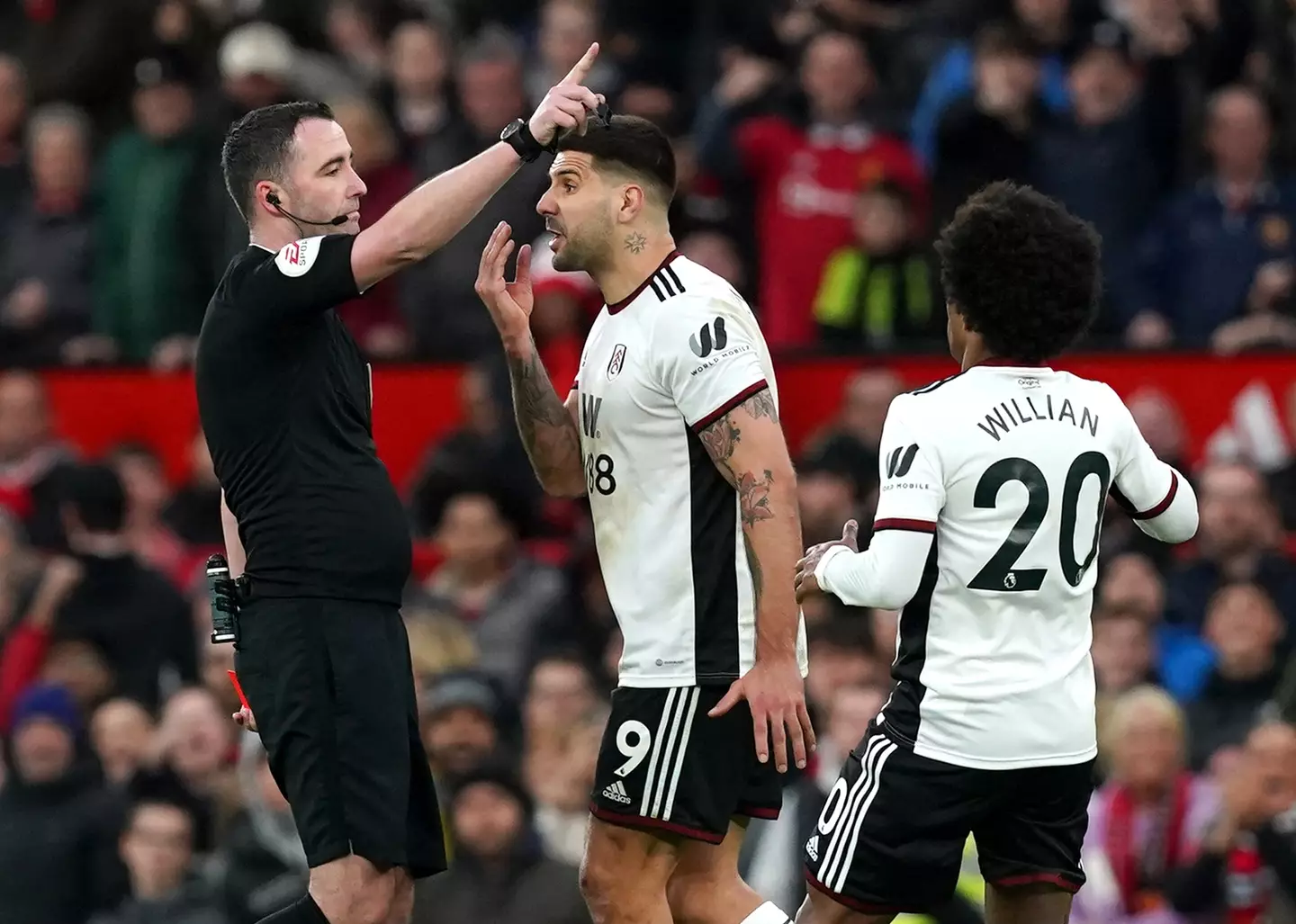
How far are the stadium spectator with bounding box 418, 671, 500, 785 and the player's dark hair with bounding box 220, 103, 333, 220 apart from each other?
3.87m

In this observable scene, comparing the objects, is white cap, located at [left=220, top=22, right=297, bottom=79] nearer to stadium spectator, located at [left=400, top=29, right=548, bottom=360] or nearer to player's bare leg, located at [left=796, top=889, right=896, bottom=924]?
stadium spectator, located at [left=400, top=29, right=548, bottom=360]

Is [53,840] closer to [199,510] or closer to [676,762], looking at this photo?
[199,510]

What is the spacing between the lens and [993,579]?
18.8 ft

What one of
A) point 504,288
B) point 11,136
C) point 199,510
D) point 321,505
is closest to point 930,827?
point 321,505

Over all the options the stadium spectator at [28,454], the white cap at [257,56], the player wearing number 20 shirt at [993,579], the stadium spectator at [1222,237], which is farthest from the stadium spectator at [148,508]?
the player wearing number 20 shirt at [993,579]

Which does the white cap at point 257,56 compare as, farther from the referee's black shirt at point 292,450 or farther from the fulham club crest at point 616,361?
the fulham club crest at point 616,361

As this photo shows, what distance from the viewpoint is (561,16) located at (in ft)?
43.1

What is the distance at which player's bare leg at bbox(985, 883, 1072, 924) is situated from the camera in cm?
595

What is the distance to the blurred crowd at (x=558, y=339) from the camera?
9422 mm

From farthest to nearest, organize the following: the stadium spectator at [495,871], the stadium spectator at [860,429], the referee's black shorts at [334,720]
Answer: the stadium spectator at [860,429] → the stadium spectator at [495,871] → the referee's black shorts at [334,720]

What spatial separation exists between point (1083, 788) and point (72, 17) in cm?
1080

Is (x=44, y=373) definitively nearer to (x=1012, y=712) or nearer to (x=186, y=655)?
(x=186, y=655)

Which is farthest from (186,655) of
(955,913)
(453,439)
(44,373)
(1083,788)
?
(1083,788)

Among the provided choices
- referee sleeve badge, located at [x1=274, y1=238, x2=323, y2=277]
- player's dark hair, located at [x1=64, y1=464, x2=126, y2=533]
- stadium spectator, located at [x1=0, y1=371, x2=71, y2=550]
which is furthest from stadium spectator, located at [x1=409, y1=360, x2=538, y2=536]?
referee sleeve badge, located at [x1=274, y1=238, x2=323, y2=277]
